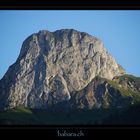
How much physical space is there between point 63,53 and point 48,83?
0.51 metres

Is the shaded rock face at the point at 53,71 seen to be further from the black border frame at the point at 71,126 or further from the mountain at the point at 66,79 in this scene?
the black border frame at the point at 71,126

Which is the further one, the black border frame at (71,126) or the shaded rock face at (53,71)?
the shaded rock face at (53,71)

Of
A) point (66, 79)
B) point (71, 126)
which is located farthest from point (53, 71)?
point (71, 126)

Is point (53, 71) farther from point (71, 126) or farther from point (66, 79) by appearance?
point (71, 126)

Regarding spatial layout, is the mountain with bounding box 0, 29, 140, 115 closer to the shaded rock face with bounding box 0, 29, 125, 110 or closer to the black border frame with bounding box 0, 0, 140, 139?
the shaded rock face with bounding box 0, 29, 125, 110

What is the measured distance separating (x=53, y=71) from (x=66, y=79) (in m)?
0.22

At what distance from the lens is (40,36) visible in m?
10.1

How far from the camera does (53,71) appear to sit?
10172 mm

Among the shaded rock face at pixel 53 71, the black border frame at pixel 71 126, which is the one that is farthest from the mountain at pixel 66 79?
the black border frame at pixel 71 126

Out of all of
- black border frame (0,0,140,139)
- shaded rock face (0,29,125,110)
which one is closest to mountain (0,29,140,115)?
shaded rock face (0,29,125,110)

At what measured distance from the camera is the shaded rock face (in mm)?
9977

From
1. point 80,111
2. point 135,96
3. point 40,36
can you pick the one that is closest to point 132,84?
point 135,96

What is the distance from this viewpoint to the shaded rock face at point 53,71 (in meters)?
9.98
